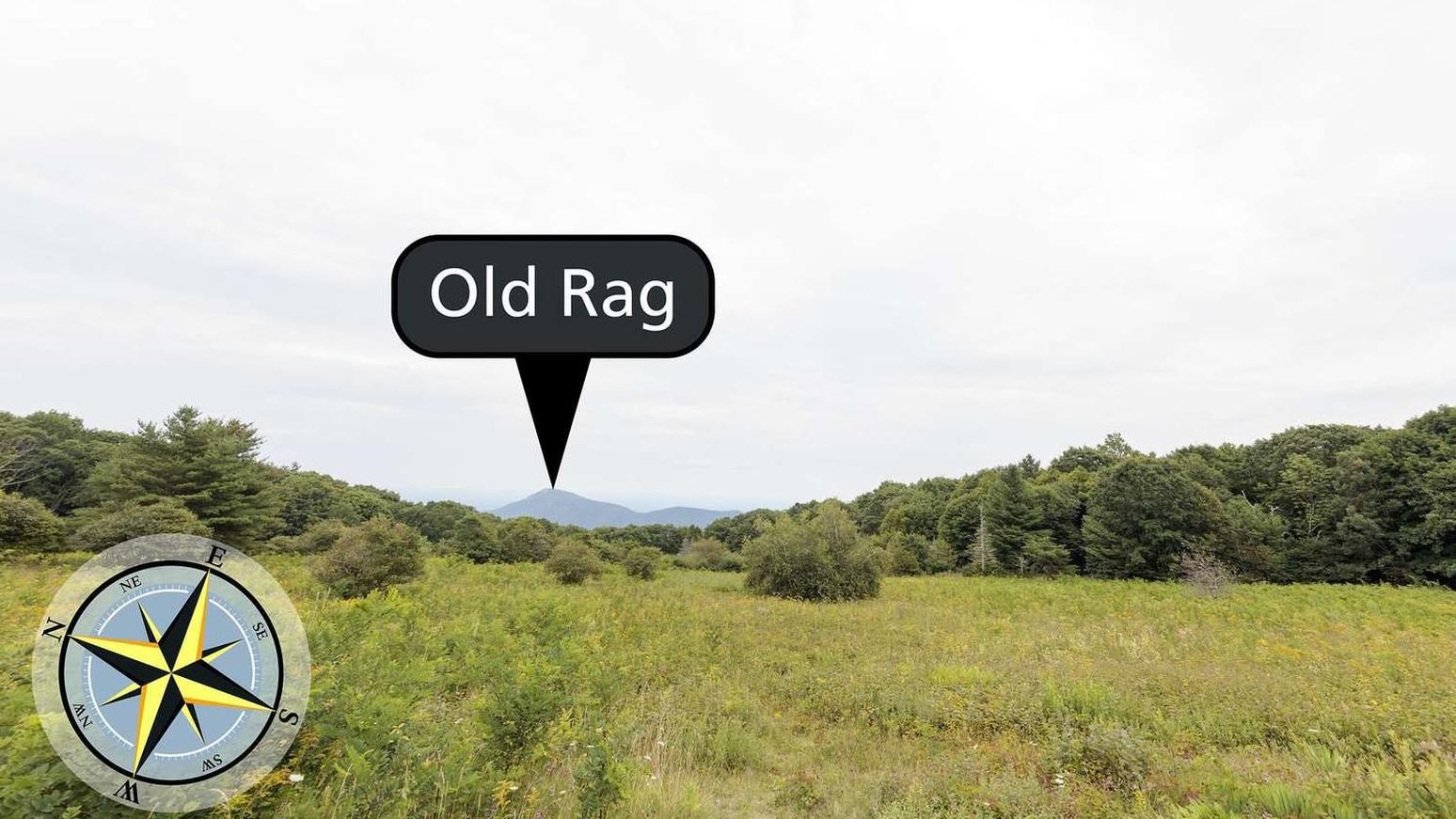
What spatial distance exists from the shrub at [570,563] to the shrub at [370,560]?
5.81 metres

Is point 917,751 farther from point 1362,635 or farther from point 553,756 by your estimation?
point 1362,635

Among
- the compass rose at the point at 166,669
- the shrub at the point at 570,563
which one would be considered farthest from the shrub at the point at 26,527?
the compass rose at the point at 166,669

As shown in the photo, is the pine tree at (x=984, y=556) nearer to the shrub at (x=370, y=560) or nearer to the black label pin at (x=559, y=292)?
the shrub at (x=370, y=560)

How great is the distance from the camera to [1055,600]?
16.1 m

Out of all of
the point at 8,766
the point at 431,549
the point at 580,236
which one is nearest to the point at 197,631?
the point at 8,766

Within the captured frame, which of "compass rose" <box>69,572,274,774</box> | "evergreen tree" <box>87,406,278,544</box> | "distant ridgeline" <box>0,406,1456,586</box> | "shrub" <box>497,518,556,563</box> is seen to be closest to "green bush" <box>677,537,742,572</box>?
"distant ridgeline" <box>0,406,1456,586</box>

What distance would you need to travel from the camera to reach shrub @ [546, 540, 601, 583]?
17.6m

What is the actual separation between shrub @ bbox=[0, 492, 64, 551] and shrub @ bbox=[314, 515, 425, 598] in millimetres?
8526

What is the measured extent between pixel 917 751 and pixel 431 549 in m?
23.0

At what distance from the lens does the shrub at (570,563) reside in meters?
17.6

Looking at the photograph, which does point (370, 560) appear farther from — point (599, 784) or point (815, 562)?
point (815, 562)

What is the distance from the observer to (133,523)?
11617 millimetres

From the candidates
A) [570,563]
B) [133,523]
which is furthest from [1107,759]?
[133,523]

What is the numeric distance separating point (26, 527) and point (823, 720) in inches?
804
